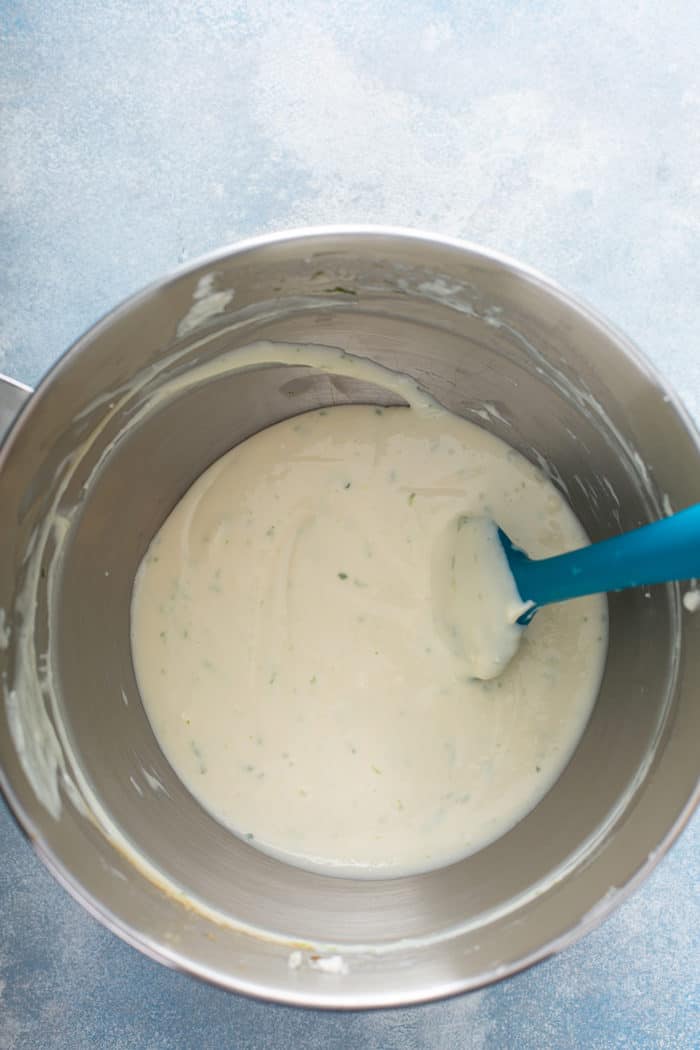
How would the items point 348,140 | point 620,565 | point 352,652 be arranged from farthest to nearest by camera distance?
point 348,140 < point 352,652 < point 620,565

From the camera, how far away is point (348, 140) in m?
1.43

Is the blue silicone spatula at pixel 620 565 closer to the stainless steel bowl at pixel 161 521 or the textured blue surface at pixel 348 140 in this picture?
the stainless steel bowl at pixel 161 521

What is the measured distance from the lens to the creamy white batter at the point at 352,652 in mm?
1262

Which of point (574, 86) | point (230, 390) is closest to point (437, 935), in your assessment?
point (230, 390)

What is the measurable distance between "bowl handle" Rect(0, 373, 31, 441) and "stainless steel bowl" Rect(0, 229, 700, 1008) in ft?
0.19

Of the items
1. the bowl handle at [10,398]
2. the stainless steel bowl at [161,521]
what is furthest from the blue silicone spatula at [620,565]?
the bowl handle at [10,398]

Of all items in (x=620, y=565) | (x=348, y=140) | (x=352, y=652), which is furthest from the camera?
(x=348, y=140)

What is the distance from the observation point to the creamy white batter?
4.14 ft

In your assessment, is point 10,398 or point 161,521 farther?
point 161,521

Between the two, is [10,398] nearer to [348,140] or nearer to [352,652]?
[352,652]

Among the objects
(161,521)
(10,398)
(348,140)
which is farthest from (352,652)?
(348,140)

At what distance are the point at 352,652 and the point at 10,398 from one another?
52 cm

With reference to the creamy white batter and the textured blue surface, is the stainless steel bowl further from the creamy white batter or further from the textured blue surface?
the textured blue surface

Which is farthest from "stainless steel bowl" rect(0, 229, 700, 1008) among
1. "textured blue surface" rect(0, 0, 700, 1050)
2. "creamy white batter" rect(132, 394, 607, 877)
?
"textured blue surface" rect(0, 0, 700, 1050)
